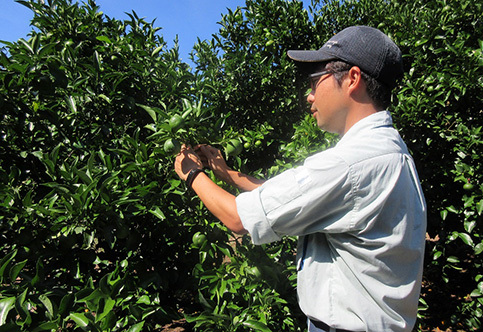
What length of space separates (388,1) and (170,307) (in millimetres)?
4418

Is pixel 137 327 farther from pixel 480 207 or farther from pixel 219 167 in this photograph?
pixel 480 207

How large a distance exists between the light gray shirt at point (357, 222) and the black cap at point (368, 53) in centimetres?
20

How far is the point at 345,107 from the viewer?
4.65ft

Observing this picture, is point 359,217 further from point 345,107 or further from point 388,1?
point 388,1

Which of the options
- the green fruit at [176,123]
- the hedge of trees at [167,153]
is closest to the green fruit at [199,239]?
the hedge of trees at [167,153]

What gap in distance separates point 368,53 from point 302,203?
25.8 inches

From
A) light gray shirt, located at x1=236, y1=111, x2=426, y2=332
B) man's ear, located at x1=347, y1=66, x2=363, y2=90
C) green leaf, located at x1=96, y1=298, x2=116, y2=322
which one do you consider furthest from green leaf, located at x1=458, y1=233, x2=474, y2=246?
green leaf, located at x1=96, y1=298, x2=116, y2=322

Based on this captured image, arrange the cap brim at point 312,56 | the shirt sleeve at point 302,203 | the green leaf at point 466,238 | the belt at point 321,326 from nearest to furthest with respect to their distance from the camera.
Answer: the shirt sleeve at point 302,203 → the belt at point 321,326 → the cap brim at point 312,56 → the green leaf at point 466,238

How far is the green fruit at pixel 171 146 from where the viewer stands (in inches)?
60.7

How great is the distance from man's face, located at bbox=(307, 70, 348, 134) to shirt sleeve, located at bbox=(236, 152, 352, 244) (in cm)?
28

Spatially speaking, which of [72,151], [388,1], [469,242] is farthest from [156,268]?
[388,1]

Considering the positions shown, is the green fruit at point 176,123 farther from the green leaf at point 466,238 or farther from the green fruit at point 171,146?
the green leaf at point 466,238

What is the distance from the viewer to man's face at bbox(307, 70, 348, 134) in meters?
1.41

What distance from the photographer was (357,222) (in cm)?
121
